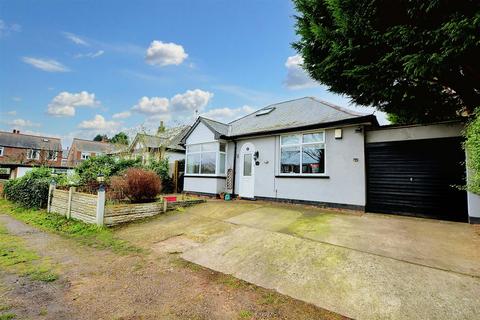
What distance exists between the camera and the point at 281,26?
9.07 meters

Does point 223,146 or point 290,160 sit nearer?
point 290,160

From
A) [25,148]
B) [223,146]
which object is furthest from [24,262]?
[25,148]

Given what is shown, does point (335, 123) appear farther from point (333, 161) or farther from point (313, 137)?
point (333, 161)

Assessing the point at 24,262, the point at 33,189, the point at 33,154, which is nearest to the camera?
the point at 24,262

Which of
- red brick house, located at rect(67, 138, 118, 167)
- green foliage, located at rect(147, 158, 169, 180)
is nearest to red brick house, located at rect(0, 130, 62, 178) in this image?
red brick house, located at rect(67, 138, 118, 167)

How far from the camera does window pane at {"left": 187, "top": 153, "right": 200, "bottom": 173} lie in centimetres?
1231

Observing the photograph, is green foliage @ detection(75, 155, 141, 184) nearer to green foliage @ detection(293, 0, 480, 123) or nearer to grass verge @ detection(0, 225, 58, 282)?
grass verge @ detection(0, 225, 58, 282)

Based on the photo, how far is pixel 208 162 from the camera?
11.7 meters

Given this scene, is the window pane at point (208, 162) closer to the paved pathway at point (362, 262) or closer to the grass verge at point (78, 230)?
the paved pathway at point (362, 262)

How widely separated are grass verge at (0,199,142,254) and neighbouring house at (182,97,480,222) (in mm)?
5792

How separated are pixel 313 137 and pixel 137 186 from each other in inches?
286

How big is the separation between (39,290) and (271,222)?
4.98 metres

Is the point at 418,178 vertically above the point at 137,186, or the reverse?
the point at 418,178

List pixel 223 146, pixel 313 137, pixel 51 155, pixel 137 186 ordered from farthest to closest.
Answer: pixel 51 155
pixel 223 146
pixel 313 137
pixel 137 186
